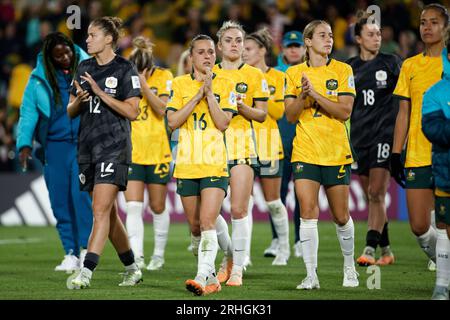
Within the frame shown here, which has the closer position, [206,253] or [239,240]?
[206,253]

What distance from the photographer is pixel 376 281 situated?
935cm

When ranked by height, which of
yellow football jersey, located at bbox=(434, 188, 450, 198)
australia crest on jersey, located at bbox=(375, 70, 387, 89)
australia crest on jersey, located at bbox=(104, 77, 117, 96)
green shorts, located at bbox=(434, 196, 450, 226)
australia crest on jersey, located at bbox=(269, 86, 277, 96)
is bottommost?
green shorts, located at bbox=(434, 196, 450, 226)

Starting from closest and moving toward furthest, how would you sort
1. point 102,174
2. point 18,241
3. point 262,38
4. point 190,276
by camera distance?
point 102,174
point 190,276
point 262,38
point 18,241

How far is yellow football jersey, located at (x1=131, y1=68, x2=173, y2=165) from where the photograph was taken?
11844 mm

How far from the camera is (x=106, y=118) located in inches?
371

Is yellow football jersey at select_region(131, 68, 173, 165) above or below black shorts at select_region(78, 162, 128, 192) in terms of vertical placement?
above

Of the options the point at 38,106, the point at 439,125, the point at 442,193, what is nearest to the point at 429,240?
the point at 442,193

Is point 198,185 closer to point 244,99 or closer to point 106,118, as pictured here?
point 106,118

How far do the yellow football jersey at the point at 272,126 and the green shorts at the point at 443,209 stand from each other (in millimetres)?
4117

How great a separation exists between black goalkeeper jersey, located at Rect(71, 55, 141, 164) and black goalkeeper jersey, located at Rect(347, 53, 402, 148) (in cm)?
349

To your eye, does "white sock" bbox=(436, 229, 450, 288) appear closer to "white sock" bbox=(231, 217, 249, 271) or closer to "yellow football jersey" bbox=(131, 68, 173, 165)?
"white sock" bbox=(231, 217, 249, 271)

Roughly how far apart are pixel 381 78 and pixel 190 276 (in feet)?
11.2

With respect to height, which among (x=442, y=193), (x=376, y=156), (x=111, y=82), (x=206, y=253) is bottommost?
(x=206, y=253)

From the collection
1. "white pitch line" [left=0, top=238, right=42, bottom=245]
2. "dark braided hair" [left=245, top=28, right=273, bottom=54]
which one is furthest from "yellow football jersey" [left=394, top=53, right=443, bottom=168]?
"white pitch line" [left=0, top=238, right=42, bottom=245]
